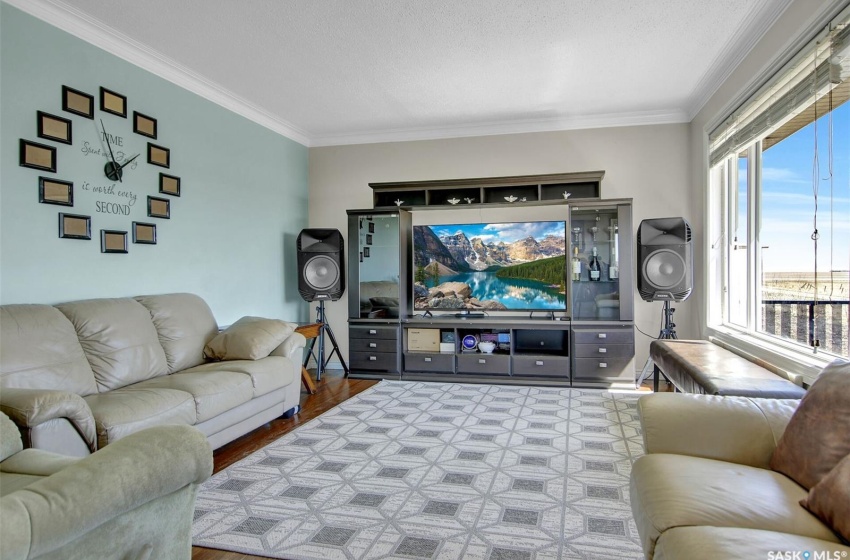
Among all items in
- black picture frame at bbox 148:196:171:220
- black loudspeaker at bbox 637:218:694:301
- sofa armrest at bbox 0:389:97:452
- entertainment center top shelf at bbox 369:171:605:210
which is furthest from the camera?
entertainment center top shelf at bbox 369:171:605:210

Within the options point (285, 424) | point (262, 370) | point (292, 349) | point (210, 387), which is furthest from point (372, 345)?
point (210, 387)

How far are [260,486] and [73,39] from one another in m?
2.92

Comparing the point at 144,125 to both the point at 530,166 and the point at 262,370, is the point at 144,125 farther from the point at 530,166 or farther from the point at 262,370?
the point at 530,166

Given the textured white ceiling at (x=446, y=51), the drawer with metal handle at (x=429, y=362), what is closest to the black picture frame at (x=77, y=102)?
the textured white ceiling at (x=446, y=51)

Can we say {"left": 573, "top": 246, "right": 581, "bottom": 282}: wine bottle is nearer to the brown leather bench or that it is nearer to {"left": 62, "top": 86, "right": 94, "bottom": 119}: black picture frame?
the brown leather bench

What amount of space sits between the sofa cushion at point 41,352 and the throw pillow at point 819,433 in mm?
3173

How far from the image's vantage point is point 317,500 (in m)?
2.34

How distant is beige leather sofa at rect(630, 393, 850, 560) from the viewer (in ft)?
3.82

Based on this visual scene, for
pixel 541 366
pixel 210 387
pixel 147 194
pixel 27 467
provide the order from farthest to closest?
pixel 541 366 < pixel 147 194 < pixel 210 387 < pixel 27 467

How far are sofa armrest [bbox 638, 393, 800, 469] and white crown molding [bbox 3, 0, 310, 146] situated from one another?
3.79 m

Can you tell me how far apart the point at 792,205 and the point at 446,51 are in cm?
244

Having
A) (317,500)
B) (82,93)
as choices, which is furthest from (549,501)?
(82,93)

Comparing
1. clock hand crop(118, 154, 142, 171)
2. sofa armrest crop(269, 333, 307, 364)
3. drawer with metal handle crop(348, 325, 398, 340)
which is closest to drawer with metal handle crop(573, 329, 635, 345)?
drawer with metal handle crop(348, 325, 398, 340)

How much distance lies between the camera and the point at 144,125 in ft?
11.5
